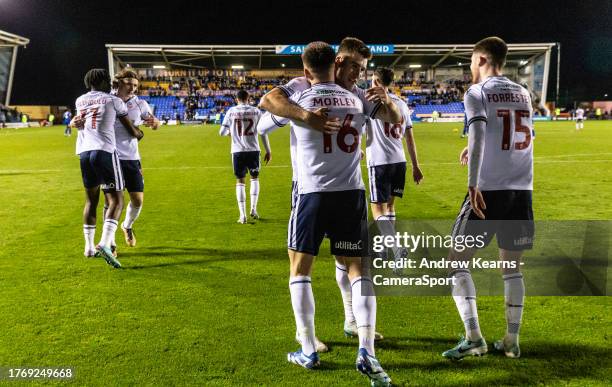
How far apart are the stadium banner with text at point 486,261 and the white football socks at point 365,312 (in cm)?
80

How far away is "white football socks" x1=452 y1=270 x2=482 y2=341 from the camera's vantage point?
371cm

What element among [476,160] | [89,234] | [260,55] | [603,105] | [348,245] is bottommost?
[89,234]

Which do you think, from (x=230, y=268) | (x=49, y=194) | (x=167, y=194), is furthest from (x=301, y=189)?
(x=49, y=194)

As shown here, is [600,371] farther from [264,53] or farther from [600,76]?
[600,76]

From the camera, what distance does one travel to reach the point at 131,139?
273 inches

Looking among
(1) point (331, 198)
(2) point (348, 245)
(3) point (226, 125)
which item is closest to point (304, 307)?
(2) point (348, 245)

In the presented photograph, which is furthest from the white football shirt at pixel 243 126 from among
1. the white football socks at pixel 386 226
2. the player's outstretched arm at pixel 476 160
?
the player's outstretched arm at pixel 476 160

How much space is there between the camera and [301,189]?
3.47 m

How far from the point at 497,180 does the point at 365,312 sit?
4.50 ft

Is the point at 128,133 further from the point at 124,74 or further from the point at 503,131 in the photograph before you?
the point at 503,131

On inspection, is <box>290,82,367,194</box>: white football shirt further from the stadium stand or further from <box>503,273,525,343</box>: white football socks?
the stadium stand

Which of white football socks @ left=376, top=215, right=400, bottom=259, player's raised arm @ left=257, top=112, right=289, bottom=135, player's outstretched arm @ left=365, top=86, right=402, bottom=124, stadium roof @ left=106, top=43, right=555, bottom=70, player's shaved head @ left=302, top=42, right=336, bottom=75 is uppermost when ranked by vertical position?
stadium roof @ left=106, top=43, right=555, bottom=70

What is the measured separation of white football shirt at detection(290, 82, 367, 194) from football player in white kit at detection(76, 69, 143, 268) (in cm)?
374

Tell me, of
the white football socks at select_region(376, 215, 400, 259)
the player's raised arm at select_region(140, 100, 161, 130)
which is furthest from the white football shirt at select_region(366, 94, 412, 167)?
the player's raised arm at select_region(140, 100, 161, 130)
